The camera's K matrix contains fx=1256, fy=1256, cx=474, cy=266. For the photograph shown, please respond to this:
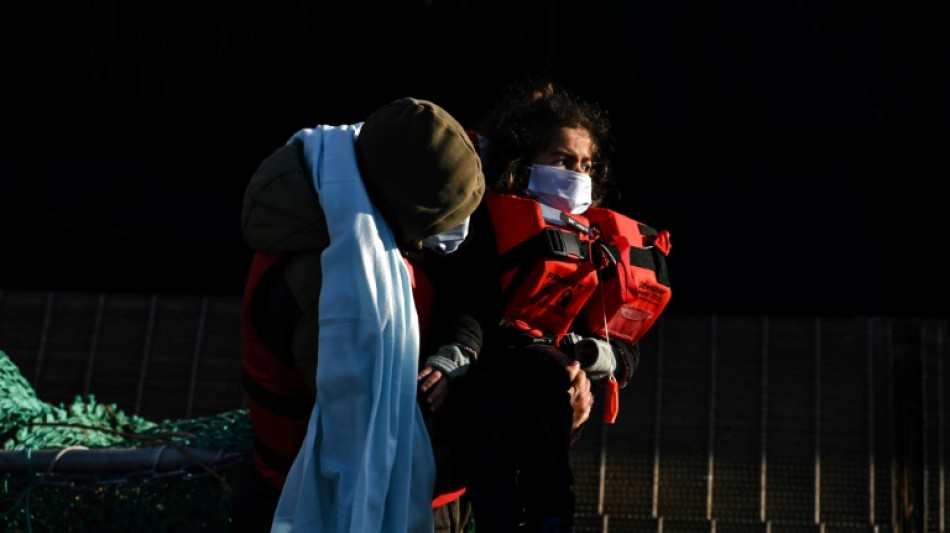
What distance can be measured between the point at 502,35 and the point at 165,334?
6.23 feet

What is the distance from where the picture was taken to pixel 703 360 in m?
5.12

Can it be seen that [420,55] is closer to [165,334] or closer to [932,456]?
[165,334]

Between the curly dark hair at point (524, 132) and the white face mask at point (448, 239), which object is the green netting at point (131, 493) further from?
the curly dark hair at point (524, 132)

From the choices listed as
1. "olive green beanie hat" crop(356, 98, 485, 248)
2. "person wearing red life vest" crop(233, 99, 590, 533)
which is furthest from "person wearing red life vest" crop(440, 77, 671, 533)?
"olive green beanie hat" crop(356, 98, 485, 248)

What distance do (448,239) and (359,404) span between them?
453 mm

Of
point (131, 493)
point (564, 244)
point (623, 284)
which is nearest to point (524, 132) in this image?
point (564, 244)

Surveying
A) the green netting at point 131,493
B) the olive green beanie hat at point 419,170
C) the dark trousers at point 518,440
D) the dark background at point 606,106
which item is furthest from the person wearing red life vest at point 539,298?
the dark background at point 606,106

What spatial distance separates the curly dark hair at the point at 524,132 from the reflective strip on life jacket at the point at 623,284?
16cm

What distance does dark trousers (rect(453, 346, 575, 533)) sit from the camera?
8.37 feet

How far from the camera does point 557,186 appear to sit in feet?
10.3

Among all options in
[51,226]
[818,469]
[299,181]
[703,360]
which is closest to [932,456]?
[818,469]

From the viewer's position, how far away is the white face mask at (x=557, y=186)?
3.13 m

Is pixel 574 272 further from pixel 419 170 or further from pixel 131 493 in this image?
pixel 131 493

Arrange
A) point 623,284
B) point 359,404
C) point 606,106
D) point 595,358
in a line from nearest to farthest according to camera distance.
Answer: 1. point 359,404
2. point 595,358
3. point 623,284
4. point 606,106
